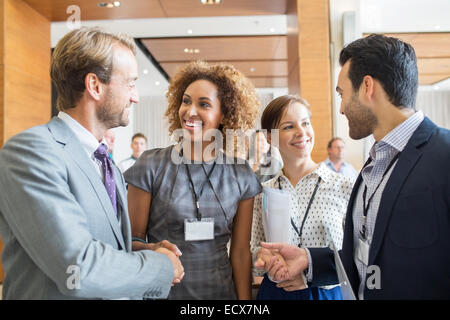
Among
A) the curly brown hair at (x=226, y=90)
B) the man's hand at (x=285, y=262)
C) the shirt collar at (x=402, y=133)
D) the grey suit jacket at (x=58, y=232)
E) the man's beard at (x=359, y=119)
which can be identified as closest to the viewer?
the grey suit jacket at (x=58, y=232)

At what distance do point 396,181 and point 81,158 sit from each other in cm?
100

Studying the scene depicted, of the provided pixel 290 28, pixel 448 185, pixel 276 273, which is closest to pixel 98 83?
pixel 276 273

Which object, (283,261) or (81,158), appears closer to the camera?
(81,158)

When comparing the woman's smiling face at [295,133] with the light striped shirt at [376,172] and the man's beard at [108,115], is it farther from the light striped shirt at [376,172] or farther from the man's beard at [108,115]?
the man's beard at [108,115]

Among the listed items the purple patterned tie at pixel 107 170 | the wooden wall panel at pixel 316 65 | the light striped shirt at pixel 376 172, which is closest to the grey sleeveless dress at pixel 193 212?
the purple patterned tie at pixel 107 170

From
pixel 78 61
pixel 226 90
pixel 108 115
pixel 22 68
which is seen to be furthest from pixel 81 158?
pixel 22 68

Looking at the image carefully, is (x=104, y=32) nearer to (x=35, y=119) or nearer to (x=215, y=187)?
(x=215, y=187)

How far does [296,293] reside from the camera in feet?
5.50

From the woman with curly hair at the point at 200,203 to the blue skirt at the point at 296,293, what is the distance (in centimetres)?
14

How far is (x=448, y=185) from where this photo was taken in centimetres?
102

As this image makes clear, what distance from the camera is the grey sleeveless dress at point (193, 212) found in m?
1.73

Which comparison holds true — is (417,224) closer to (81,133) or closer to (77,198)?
(77,198)

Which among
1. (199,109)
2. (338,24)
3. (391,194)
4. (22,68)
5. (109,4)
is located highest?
(109,4)
